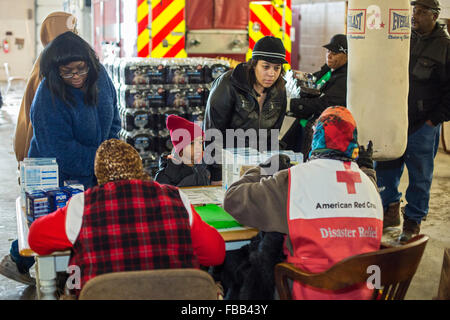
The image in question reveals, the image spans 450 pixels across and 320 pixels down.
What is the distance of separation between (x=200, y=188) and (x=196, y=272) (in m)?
1.82

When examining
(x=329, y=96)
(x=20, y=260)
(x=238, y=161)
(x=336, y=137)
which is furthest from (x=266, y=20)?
(x=336, y=137)

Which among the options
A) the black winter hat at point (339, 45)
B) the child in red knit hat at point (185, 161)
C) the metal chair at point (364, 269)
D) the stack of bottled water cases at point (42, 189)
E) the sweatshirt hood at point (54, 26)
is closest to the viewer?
the metal chair at point (364, 269)

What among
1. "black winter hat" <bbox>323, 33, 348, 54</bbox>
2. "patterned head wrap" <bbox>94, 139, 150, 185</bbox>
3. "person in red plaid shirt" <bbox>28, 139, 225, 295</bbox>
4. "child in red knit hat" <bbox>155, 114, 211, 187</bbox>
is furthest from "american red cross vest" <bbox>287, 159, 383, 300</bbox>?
"black winter hat" <bbox>323, 33, 348, 54</bbox>

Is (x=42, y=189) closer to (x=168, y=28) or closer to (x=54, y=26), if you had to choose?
(x=54, y=26)

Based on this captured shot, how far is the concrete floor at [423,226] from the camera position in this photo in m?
4.28

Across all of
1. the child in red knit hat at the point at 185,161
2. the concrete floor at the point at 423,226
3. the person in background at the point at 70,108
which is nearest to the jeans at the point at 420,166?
the concrete floor at the point at 423,226

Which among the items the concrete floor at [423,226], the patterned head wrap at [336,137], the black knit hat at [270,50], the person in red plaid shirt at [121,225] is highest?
the black knit hat at [270,50]

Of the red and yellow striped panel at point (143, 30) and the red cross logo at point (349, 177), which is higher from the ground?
the red and yellow striped panel at point (143, 30)

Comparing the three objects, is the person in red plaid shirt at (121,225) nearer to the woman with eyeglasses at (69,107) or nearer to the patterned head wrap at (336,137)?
the patterned head wrap at (336,137)

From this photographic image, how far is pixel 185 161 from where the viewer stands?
404 cm

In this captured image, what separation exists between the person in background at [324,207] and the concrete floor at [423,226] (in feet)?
6.55

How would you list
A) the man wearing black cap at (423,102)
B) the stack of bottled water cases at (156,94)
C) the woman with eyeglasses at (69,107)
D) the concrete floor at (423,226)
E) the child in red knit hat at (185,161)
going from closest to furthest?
the woman with eyeglasses at (69,107), the child in red knit hat at (185,161), the concrete floor at (423,226), the man wearing black cap at (423,102), the stack of bottled water cases at (156,94)

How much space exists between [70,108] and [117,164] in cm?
141
